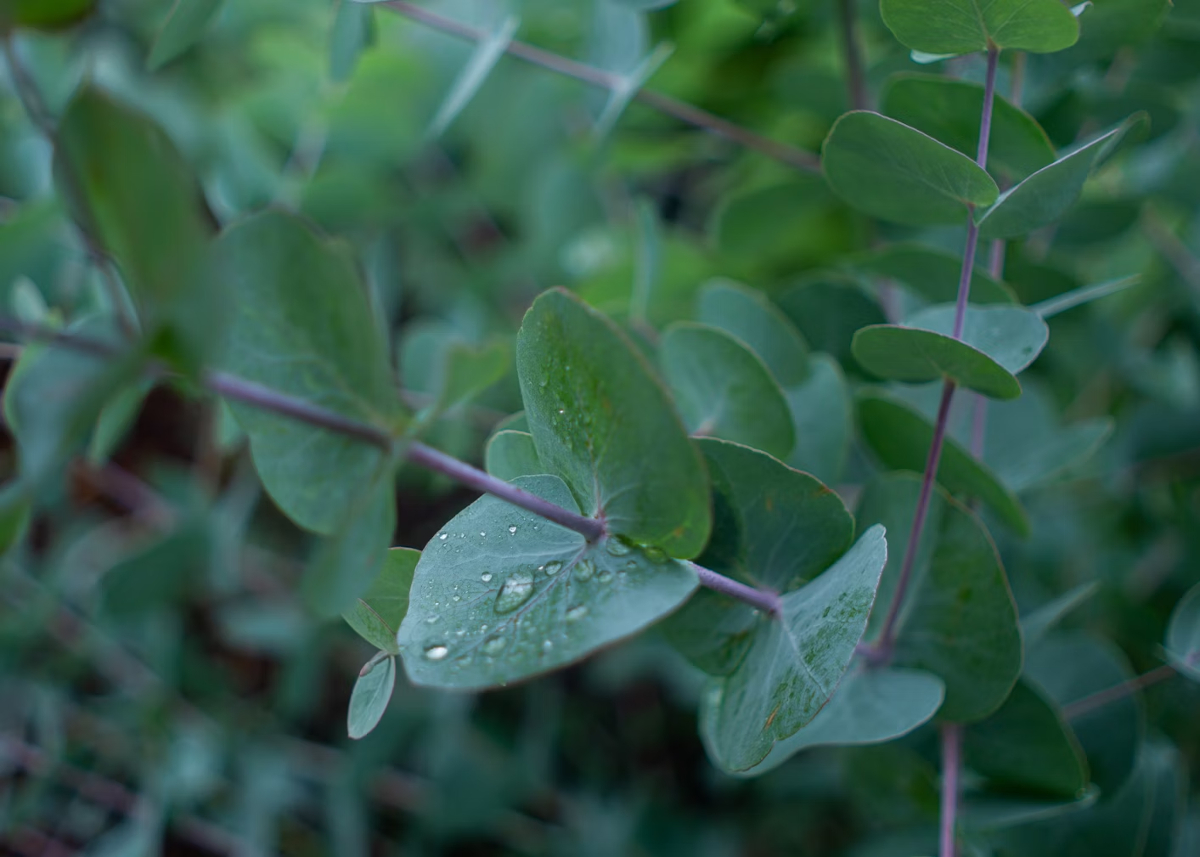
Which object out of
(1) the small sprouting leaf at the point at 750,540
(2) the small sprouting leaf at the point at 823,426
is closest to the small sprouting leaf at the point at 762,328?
(2) the small sprouting leaf at the point at 823,426

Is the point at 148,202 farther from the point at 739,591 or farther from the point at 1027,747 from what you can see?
the point at 1027,747

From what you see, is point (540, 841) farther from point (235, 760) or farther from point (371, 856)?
point (235, 760)

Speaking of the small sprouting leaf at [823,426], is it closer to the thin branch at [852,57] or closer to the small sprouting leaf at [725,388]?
the small sprouting leaf at [725,388]

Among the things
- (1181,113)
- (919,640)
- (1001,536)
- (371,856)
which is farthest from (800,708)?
(371,856)

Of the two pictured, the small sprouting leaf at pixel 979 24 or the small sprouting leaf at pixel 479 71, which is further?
the small sprouting leaf at pixel 479 71

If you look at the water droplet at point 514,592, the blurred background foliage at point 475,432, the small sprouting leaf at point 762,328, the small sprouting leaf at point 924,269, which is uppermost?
the small sprouting leaf at point 924,269

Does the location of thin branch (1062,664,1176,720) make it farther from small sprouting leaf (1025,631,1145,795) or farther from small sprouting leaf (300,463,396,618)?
small sprouting leaf (300,463,396,618)
